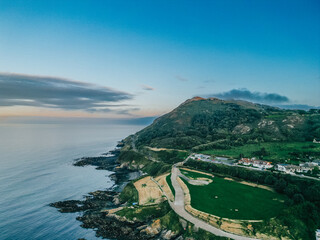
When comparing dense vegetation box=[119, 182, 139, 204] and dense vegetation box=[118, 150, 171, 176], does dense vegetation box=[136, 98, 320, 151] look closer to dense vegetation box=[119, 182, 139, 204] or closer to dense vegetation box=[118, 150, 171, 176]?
dense vegetation box=[118, 150, 171, 176]

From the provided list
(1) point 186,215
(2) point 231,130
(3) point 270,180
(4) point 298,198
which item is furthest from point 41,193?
(2) point 231,130

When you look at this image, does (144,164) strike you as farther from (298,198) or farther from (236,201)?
(298,198)

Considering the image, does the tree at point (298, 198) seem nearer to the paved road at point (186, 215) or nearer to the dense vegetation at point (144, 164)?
the paved road at point (186, 215)

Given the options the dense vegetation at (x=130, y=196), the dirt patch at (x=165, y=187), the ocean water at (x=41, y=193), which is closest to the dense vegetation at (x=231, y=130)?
the dirt patch at (x=165, y=187)

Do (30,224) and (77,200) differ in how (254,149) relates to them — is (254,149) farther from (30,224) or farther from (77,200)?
(30,224)

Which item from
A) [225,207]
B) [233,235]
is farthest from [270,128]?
[233,235]

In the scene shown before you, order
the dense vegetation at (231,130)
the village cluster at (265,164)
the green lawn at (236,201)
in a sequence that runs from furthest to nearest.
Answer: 1. the dense vegetation at (231,130)
2. the village cluster at (265,164)
3. the green lawn at (236,201)
